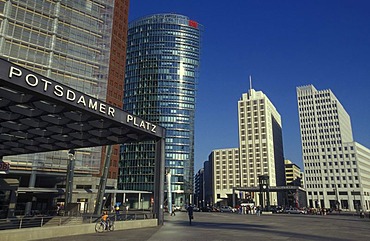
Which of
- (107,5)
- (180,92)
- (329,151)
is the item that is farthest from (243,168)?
(107,5)

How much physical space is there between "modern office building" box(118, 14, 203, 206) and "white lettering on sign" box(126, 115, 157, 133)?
328 ft

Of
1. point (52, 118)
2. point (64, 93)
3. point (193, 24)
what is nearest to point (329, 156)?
point (193, 24)

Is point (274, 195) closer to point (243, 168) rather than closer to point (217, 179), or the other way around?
point (243, 168)

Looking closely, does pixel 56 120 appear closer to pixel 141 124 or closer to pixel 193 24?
pixel 141 124

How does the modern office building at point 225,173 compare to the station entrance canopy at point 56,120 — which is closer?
the station entrance canopy at point 56,120

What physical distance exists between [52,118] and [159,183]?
10.7 metres

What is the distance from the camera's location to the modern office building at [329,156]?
13138 centimetres

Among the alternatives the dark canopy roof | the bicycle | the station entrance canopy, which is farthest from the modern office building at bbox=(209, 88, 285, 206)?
the bicycle

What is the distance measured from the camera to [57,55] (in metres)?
61.6

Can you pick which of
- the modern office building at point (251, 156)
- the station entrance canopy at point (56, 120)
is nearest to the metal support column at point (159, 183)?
the station entrance canopy at point (56, 120)

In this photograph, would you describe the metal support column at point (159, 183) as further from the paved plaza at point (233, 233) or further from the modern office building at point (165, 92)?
the modern office building at point (165, 92)

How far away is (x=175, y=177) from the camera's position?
433ft

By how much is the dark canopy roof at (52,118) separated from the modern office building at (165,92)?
317 feet

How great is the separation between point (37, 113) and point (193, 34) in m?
133
